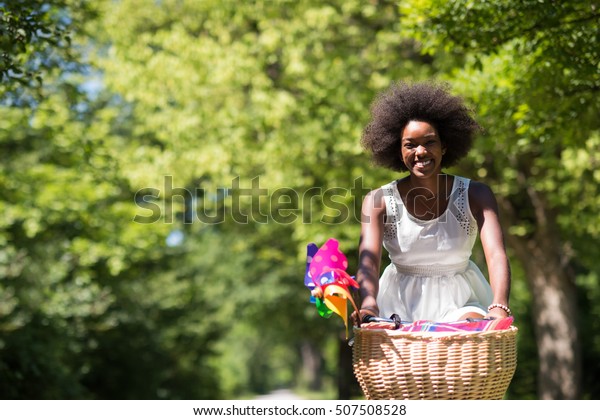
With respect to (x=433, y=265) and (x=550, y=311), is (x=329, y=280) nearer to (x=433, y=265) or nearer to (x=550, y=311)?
(x=433, y=265)

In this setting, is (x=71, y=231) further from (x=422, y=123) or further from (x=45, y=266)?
(x=422, y=123)

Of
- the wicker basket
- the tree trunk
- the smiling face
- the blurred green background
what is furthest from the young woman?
the tree trunk

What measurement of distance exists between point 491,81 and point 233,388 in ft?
104

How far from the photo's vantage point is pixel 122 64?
16.2 metres

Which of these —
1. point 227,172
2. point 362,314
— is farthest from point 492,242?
point 227,172

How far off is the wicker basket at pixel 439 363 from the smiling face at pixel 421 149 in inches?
36.1

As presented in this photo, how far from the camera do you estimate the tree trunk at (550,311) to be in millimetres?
13859

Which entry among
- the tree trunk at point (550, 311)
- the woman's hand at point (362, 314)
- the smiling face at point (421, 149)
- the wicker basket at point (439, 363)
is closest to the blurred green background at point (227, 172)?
the tree trunk at point (550, 311)

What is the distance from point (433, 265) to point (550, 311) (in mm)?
10255

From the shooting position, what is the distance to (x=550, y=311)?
45.7 ft

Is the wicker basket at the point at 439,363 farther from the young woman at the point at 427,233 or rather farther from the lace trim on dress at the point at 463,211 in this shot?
the lace trim on dress at the point at 463,211

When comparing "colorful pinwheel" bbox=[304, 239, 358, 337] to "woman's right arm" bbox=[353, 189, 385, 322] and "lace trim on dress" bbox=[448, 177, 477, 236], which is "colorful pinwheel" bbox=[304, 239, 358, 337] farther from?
"lace trim on dress" bbox=[448, 177, 477, 236]
